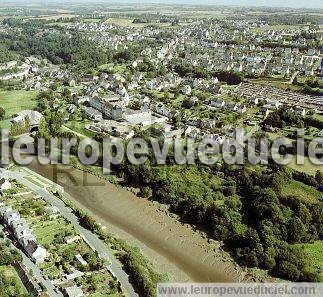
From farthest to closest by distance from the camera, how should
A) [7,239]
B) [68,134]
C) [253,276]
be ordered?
[68,134] → [7,239] → [253,276]

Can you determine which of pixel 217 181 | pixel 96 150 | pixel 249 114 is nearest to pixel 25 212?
pixel 96 150

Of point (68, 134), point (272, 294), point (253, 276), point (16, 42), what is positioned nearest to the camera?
point (272, 294)

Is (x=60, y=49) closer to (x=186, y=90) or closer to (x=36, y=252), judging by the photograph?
(x=186, y=90)

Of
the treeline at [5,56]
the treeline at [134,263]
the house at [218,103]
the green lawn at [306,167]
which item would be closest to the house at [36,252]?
the treeline at [134,263]

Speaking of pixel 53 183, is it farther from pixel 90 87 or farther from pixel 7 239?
pixel 90 87

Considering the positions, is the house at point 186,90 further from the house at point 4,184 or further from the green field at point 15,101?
the house at point 4,184

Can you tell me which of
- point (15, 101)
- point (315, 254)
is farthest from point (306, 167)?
point (15, 101)
